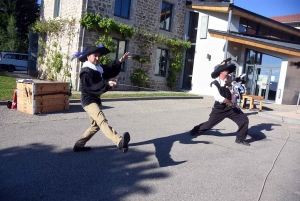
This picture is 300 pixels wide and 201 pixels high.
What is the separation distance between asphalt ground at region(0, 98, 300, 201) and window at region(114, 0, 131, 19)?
29.7 feet

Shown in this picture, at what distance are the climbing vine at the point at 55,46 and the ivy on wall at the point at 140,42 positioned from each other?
1.25 meters

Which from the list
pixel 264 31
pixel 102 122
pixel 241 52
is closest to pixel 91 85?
pixel 102 122

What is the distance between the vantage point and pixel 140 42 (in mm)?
15359

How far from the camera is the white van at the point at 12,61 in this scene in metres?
21.9

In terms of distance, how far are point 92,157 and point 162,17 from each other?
14.2 meters

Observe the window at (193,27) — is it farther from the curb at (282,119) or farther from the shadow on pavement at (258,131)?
the shadow on pavement at (258,131)

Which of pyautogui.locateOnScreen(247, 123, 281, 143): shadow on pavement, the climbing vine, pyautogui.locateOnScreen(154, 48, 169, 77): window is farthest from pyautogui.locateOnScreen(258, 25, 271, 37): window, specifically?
the climbing vine

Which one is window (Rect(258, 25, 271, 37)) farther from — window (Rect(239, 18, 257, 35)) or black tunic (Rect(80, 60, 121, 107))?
black tunic (Rect(80, 60, 121, 107))

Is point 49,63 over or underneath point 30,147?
over

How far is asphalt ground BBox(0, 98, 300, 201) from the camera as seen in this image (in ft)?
10.1

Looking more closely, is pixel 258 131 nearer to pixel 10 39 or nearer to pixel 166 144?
pixel 166 144

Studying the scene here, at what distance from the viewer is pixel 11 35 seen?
29.2 metres

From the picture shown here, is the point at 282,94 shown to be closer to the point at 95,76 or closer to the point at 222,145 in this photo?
the point at 222,145

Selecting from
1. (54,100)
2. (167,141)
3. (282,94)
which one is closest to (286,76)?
(282,94)
